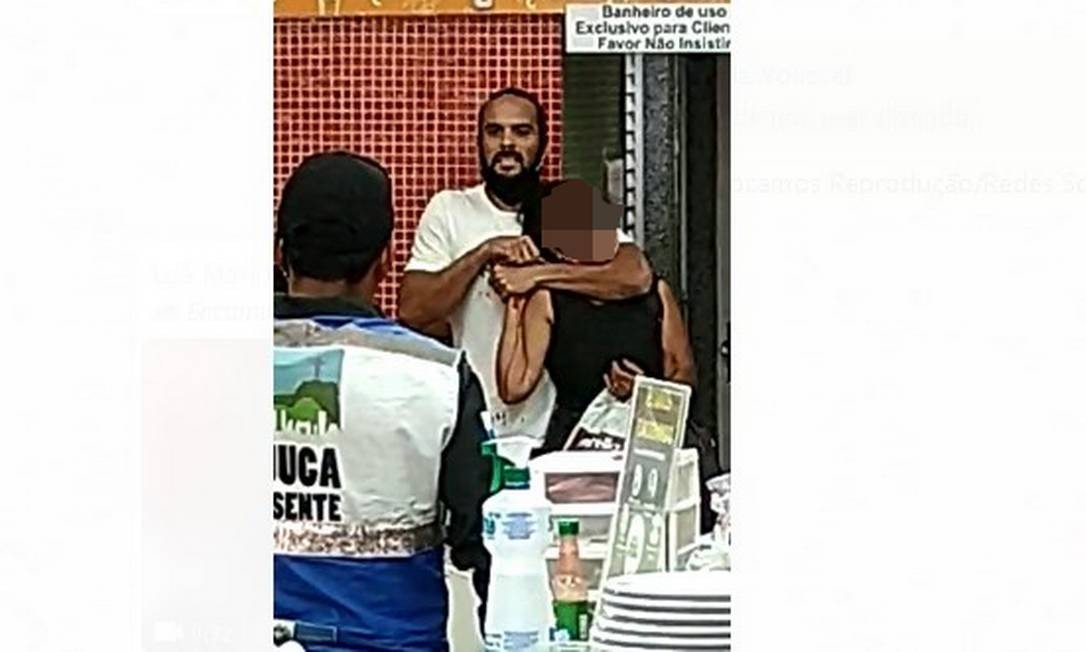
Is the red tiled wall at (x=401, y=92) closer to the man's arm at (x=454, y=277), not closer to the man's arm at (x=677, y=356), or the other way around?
the man's arm at (x=454, y=277)

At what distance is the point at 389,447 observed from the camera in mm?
1503

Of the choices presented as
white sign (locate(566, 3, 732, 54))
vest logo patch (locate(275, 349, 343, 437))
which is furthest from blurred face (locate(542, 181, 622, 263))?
vest logo patch (locate(275, 349, 343, 437))

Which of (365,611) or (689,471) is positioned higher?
(689,471)

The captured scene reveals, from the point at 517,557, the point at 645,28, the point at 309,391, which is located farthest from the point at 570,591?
the point at 645,28

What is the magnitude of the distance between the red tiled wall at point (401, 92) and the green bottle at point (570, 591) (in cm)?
29

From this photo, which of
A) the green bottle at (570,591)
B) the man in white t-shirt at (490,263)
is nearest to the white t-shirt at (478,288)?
the man in white t-shirt at (490,263)

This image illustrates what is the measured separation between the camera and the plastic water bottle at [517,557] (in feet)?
4.85

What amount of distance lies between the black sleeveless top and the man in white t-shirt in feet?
0.04

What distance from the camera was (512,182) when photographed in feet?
4.85
